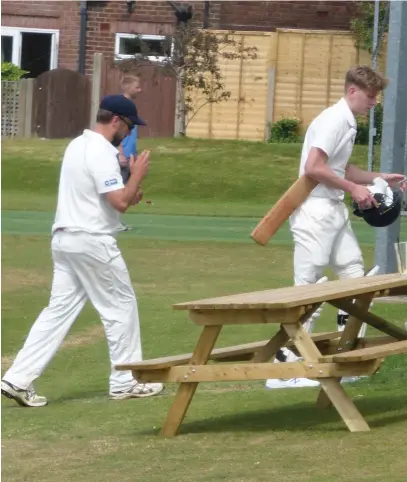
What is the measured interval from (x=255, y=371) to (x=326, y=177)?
178 centimetres

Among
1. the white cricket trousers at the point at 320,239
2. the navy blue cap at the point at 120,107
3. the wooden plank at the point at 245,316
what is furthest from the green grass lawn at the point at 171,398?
the navy blue cap at the point at 120,107

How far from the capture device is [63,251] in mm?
8195

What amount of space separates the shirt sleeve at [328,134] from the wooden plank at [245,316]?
1.75 m

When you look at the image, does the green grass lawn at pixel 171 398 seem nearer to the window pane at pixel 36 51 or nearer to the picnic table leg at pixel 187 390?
the picnic table leg at pixel 187 390

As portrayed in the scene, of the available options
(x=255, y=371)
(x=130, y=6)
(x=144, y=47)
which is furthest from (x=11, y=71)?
(x=255, y=371)

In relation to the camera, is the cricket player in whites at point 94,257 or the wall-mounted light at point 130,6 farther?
the wall-mounted light at point 130,6

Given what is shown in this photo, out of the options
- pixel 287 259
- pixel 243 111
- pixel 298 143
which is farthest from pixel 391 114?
pixel 243 111

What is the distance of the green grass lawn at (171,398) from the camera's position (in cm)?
621

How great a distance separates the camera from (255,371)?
22.4ft

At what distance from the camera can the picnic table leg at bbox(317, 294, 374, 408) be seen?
772 centimetres

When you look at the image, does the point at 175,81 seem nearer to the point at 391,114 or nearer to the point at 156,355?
the point at 391,114

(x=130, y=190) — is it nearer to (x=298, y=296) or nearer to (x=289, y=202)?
(x=289, y=202)

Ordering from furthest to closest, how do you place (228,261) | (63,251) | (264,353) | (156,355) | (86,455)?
(228,261)
(156,355)
(63,251)
(264,353)
(86,455)

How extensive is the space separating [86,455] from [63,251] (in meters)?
1.88
